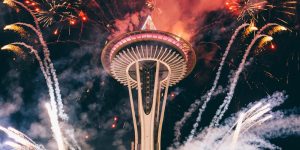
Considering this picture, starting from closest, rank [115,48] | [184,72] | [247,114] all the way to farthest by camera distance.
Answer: [247,114] < [115,48] < [184,72]

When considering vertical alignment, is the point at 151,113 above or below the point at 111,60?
below

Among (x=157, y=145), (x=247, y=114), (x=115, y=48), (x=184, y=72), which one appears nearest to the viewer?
(x=247, y=114)

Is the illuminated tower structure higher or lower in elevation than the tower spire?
lower

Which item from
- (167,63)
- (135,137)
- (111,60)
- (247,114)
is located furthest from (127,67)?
(247,114)

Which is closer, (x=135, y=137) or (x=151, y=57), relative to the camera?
(x=135, y=137)

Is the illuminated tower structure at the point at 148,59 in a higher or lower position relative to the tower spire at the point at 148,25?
lower

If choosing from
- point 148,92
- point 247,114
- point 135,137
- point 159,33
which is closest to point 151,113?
point 135,137

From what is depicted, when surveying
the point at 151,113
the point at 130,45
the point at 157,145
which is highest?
the point at 130,45

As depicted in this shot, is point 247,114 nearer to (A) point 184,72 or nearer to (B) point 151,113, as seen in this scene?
(B) point 151,113
